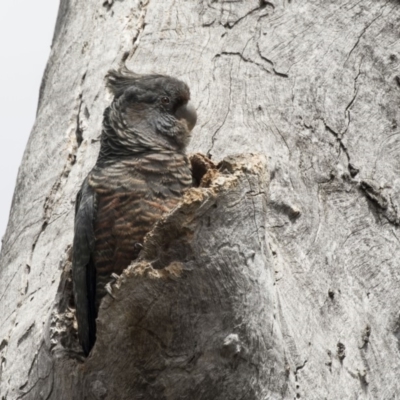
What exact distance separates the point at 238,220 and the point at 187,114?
2.90ft

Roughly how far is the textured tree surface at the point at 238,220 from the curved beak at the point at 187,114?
0.30 feet

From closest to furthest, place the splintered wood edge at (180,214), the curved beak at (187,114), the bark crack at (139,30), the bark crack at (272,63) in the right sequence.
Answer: the splintered wood edge at (180,214) → the curved beak at (187,114) → the bark crack at (272,63) → the bark crack at (139,30)

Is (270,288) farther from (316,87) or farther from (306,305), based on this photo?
(316,87)

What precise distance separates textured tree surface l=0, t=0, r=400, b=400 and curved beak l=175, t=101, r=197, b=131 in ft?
0.30

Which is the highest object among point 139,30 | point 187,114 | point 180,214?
point 139,30

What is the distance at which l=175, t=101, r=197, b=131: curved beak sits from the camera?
366 centimetres

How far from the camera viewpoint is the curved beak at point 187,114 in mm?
3656

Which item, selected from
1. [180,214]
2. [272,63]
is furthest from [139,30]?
[180,214]

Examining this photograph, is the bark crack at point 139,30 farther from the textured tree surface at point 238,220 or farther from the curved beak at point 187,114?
the curved beak at point 187,114

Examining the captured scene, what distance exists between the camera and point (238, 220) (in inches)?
115

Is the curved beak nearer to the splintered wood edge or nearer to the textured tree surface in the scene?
the textured tree surface

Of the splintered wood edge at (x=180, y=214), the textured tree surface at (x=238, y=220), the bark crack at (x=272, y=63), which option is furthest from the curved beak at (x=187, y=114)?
the splintered wood edge at (x=180, y=214)

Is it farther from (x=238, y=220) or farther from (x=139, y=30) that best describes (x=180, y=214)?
(x=139, y=30)

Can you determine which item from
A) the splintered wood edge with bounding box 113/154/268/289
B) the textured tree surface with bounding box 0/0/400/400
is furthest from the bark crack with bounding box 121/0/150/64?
the splintered wood edge with bounding box 113/154/268/289
